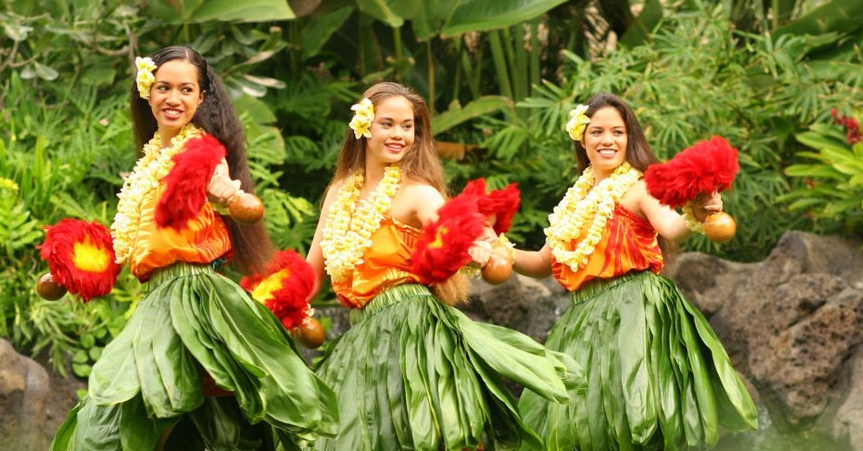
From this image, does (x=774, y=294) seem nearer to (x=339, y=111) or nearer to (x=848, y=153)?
(x=848, y=153)

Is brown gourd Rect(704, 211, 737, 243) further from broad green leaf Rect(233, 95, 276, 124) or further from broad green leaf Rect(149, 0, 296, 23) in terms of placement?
broad green leaf Rect(233, 95, 276, 124)

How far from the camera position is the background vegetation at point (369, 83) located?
6.15 metres

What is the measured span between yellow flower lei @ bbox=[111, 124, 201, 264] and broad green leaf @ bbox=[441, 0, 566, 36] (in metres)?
3.46

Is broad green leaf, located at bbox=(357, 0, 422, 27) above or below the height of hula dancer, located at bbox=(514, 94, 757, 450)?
above

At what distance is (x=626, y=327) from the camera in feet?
13.2

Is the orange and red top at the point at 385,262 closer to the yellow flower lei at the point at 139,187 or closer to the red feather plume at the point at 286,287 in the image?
the red feather plume at the point at 286,287

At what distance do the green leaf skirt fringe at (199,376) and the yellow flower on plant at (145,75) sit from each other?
0.47 meters

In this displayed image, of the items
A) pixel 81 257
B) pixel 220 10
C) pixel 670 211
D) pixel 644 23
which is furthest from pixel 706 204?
pixel 644 23

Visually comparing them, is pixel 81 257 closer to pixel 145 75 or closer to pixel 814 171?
pixel 145 75

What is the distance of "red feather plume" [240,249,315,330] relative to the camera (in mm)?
3812

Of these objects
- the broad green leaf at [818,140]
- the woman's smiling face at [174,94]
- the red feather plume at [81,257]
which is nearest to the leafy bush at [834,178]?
the broad green leaf at [818,140]

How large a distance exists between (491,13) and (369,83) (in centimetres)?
70

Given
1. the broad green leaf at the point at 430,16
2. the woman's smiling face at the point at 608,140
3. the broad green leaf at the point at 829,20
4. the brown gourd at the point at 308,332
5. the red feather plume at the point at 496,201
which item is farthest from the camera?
the broad green leaf at the point at 430,16

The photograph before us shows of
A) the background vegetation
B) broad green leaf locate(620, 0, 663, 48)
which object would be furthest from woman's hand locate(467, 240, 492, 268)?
broad green leaf locate(620, 0, 663, 48)
